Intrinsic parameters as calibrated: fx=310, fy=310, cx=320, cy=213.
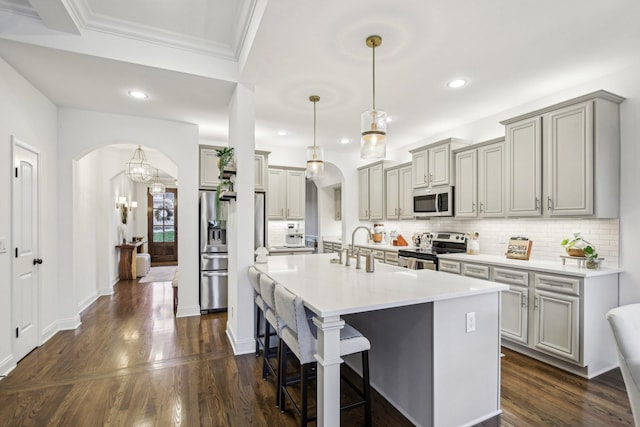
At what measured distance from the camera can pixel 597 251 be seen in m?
3.09

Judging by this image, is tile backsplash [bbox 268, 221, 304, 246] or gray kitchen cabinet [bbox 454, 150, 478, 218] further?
tile backsplash [bbox 268, 221, 304, 246]

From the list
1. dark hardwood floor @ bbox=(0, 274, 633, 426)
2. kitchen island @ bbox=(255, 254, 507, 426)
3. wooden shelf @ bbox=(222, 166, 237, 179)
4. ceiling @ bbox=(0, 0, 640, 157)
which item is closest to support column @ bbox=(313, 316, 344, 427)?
kitchen island @ bbox=(255, 254, 507, 426)

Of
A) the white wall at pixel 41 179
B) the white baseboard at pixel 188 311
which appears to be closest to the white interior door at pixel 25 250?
the white wall at pixel 41 179

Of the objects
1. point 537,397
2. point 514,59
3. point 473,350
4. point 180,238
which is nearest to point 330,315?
point 473,350

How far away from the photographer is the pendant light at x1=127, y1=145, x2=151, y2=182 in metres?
5.41

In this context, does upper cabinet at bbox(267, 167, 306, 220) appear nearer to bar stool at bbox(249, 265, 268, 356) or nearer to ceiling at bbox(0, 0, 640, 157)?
ceiling at bbox(0, 0, 640, 157)

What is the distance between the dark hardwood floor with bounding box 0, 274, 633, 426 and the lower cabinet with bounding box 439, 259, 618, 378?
13 cm

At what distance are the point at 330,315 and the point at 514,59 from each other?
9.24 feet

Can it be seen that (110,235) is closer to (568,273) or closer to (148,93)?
(148,93)

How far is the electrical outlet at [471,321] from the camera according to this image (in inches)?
78.6

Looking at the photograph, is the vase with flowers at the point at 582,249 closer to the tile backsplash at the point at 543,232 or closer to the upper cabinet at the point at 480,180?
the tile backsplash at the point at 543,232

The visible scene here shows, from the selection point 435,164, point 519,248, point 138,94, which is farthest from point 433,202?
point 138,94

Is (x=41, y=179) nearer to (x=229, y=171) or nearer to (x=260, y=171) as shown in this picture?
(x=229, y=171)

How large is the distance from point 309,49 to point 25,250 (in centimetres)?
341
